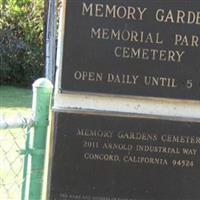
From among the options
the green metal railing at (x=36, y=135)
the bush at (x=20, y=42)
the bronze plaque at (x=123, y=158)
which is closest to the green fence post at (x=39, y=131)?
the green metal railing at (x=36, y=135)

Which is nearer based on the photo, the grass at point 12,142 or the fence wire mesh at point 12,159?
the fence wire mesh at point 12,159

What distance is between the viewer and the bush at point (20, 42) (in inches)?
853

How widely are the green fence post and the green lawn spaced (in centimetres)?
848

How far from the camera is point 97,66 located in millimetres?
3949

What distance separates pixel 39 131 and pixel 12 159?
14.2 ft

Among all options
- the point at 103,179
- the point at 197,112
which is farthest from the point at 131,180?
the point at 197,112

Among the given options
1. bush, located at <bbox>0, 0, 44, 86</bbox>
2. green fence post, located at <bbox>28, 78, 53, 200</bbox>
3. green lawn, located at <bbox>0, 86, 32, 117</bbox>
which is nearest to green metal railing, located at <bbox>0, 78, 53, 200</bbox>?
green fence post, located at <bbox>28, 78, 53, 200</bbox>

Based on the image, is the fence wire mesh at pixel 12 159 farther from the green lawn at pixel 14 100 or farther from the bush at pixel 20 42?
the bush at pixel 20 42

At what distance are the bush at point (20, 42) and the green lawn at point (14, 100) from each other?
805 millimetres

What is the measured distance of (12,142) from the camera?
9.56 m

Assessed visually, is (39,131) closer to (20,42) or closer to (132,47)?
(132,47)

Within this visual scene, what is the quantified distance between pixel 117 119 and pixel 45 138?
1.39 feet

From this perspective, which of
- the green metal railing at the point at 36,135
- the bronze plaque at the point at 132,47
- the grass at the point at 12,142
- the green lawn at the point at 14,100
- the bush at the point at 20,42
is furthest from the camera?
the bush at the point at 20,42

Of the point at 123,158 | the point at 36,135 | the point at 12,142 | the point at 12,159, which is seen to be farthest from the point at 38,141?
the point at 12,142
